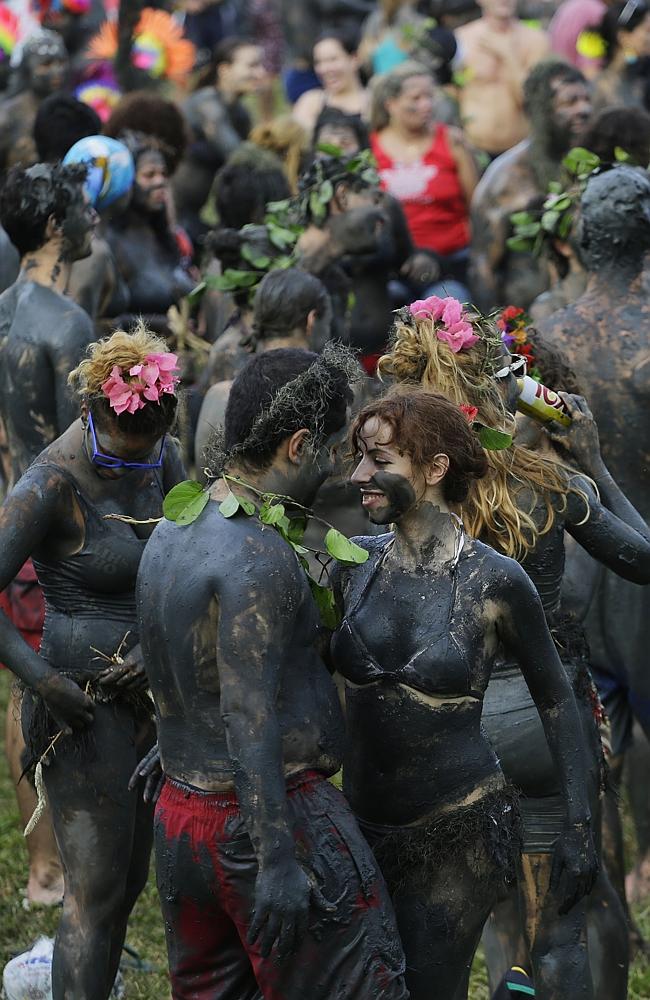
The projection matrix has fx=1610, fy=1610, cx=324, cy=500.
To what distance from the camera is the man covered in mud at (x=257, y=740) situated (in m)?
3.24

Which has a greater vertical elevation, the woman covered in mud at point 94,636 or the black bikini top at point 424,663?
the black bikini top at point 424,663

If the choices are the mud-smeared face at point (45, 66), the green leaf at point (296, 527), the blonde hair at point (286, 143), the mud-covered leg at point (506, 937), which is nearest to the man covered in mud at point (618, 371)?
the mud-covered leg at point (506, 937)

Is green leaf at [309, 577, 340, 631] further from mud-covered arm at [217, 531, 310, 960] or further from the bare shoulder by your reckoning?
the bare shoulder

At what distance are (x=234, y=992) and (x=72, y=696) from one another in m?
1.01

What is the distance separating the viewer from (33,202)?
5438 millimetres

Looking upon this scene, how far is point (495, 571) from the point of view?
3.53 metres

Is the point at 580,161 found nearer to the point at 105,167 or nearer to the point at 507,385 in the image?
the point at 105,167

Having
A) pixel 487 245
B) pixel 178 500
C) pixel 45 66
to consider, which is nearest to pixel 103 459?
pixel 178 500

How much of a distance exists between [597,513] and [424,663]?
0.92m

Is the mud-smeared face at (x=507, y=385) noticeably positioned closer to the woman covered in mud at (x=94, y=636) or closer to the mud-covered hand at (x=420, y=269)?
the woman covered in mud at (x=94, y=636)

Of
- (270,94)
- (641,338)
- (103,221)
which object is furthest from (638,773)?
(270,94)

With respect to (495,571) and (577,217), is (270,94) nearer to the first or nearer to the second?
(577,217)

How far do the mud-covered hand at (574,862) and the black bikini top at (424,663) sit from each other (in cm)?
40

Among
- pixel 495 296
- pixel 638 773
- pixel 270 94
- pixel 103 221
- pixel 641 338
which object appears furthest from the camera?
pixel 270 94
